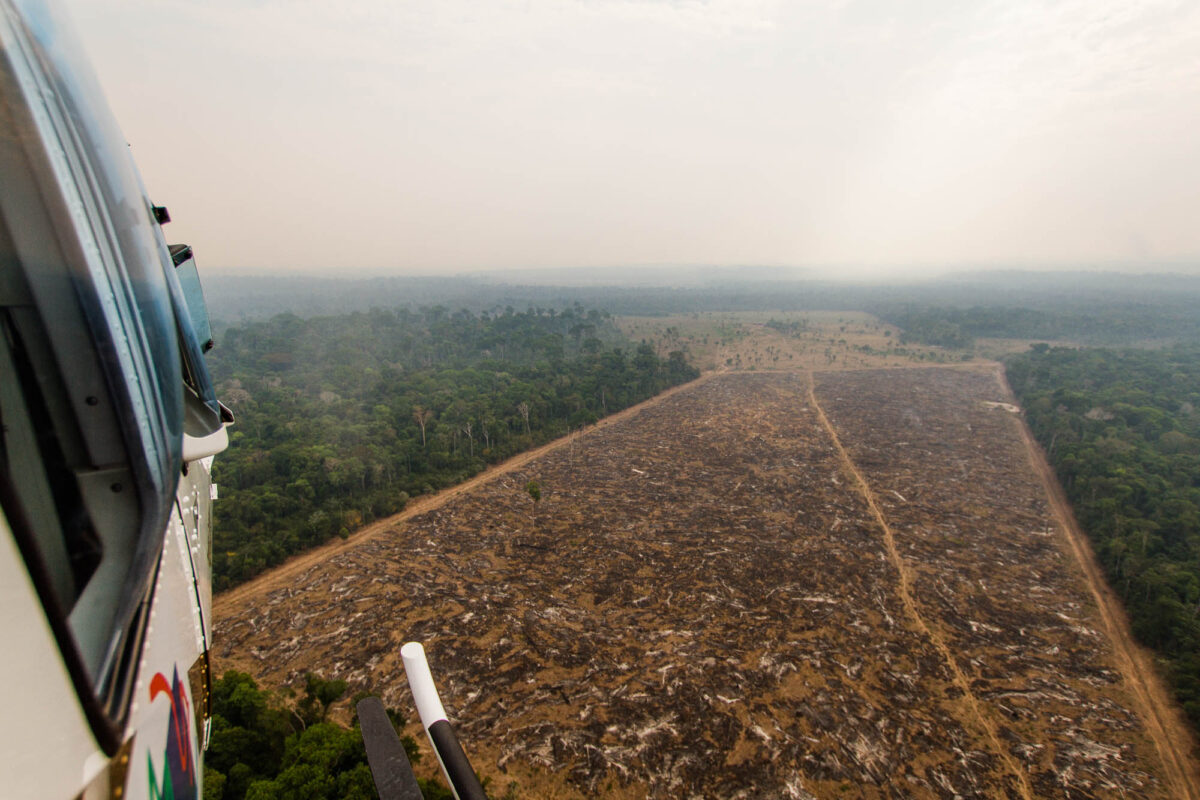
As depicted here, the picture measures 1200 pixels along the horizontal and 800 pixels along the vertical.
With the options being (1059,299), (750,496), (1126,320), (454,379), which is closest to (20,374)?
(750,496)

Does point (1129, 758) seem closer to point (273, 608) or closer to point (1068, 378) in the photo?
point (273, 608)

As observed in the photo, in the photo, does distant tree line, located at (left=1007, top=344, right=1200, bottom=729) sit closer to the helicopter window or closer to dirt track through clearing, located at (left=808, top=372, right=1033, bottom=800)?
dirt track through clearing, located at (left=808, top=372, right=1033, bottom=800)

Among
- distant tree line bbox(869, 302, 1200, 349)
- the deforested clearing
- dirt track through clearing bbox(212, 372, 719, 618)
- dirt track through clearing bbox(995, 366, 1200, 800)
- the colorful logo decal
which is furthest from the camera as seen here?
distant tree line bbox(869, 302, 1200, 349)

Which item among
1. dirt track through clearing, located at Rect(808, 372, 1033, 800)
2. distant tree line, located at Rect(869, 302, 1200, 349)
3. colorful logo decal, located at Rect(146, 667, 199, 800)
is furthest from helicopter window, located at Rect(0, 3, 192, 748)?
distant tree line, located at Rect(869, 302, 1200, 349)

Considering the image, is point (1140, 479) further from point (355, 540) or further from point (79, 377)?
point (355, 540)

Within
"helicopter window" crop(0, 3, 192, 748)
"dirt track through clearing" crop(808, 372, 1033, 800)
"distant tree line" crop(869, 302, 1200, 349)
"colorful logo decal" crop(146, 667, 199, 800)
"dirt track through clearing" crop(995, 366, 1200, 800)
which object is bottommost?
"distant tree line" crop(869, 302, 1200, 349)

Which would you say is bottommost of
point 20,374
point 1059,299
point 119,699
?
point 1059,299

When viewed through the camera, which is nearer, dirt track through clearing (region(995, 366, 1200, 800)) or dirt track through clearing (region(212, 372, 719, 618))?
dirt track through clearing (region(995, 366, 1200, 800))
